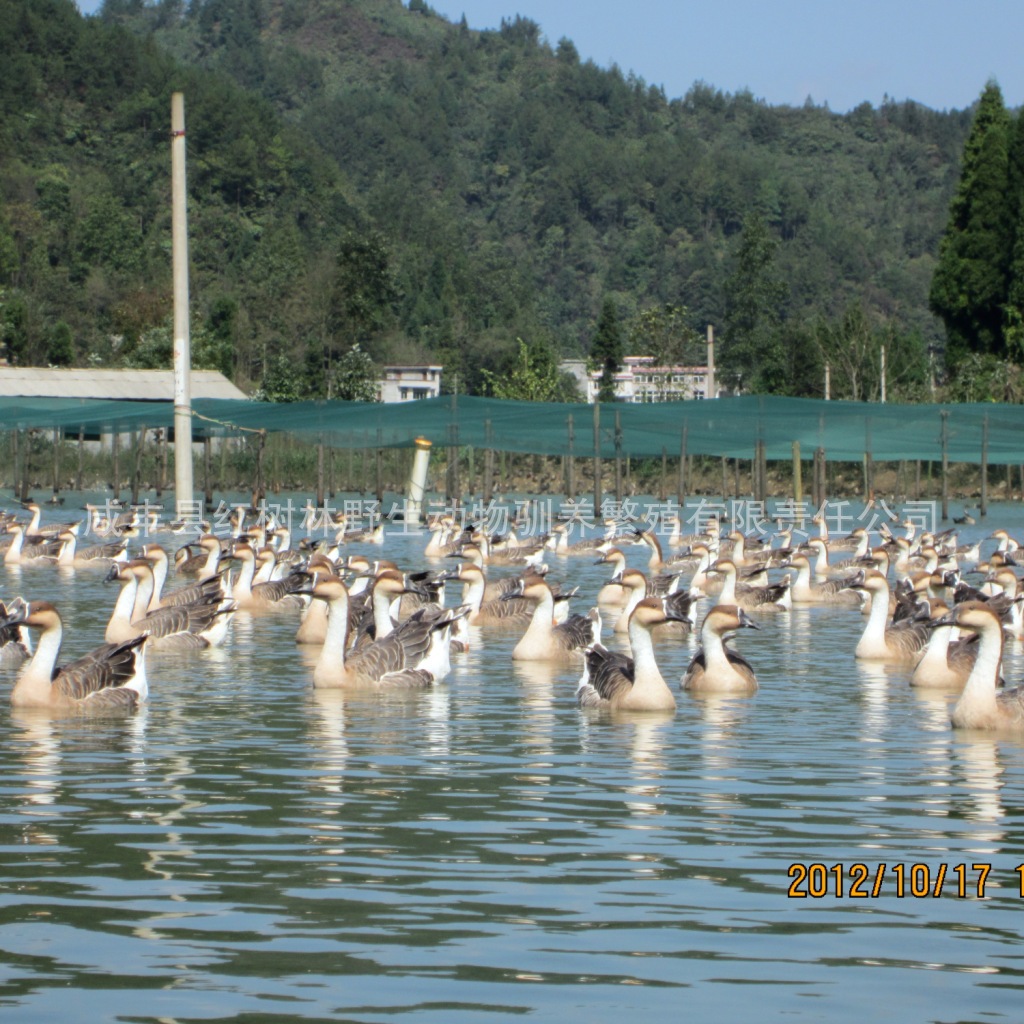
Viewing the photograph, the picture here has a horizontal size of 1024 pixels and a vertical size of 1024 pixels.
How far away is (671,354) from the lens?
249 ft

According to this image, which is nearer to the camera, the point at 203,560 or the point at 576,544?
the point at 203,560

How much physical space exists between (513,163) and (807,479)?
148m

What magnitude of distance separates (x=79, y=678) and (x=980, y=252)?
5082 centimetres

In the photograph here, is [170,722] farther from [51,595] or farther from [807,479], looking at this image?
[807,479]

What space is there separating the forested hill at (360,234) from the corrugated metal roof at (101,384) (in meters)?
9.59

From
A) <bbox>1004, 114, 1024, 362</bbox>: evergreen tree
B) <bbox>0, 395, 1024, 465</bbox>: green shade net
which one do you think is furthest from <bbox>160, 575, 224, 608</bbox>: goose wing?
<bbox>1004, 114, 1024, 362</bbox>: evergreen tree

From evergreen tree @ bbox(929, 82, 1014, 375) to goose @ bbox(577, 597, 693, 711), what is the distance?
1874 inches

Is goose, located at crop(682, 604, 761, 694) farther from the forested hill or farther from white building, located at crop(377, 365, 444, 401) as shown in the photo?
white building, located at crop(377, 365, 444, 401)

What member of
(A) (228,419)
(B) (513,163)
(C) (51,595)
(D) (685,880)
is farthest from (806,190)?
(D) (685,880)

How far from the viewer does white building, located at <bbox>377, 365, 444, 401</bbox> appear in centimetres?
9450

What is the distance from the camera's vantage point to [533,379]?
73875 mm

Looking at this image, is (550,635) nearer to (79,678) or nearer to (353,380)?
(79,678)

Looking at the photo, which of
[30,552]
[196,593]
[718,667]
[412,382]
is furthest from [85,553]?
[412,382]

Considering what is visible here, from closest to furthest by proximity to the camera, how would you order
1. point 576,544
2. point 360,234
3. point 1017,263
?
point 576,544, point 1017,263, point 360,234
